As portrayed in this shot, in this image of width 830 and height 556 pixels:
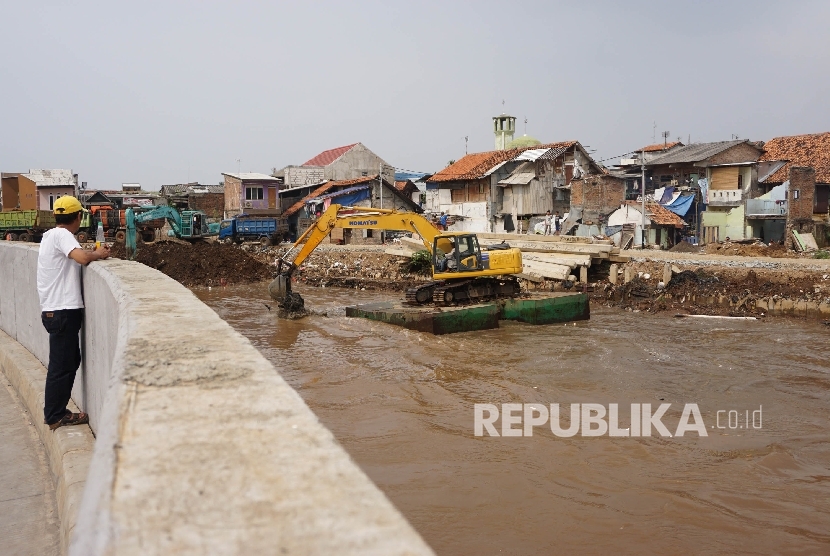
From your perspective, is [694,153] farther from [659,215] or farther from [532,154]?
[532,154]

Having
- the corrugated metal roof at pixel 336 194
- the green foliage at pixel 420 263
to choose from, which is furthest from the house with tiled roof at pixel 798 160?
the corrugated metal roof at pixel 336 194

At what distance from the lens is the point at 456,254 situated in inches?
624

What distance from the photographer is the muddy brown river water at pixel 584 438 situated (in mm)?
6207

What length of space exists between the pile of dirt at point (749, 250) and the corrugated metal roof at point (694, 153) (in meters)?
6.32

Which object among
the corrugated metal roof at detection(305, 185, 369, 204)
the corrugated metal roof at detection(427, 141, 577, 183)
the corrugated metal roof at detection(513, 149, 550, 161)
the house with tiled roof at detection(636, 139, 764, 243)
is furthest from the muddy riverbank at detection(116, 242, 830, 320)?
the corrugated metal roof at detection(513, 149, 550, 161)

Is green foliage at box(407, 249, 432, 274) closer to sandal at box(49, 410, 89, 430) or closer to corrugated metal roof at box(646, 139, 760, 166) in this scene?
corrugated metal roof at box(646, 139, 760, 166)

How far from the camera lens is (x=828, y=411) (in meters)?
9.93

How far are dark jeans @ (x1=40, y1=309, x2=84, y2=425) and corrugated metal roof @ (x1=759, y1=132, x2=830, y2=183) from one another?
3390 cm

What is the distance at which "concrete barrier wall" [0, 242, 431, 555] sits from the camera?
56.4 inches

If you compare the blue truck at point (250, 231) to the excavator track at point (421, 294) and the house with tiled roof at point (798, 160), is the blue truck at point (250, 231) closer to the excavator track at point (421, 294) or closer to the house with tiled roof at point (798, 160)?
the excavator track at point (421, 294)

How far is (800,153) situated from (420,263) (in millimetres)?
22490

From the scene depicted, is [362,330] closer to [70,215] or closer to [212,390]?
[70,215]

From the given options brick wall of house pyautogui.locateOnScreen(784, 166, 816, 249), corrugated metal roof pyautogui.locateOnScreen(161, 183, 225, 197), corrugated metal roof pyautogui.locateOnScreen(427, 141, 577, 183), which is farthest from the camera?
corrugated metal roof pyautogui.locateOnScreen(161, 183, 225, 197)

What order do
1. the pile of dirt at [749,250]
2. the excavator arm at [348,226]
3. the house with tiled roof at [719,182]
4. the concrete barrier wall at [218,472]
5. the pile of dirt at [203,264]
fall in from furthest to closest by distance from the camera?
the house with tiled roof at [719,182] → the pile of dirt at [203,264] → the pile of dirt at [749,250] → the excavator arm at [348,226] → the concrete barrier wall at [218,472]
